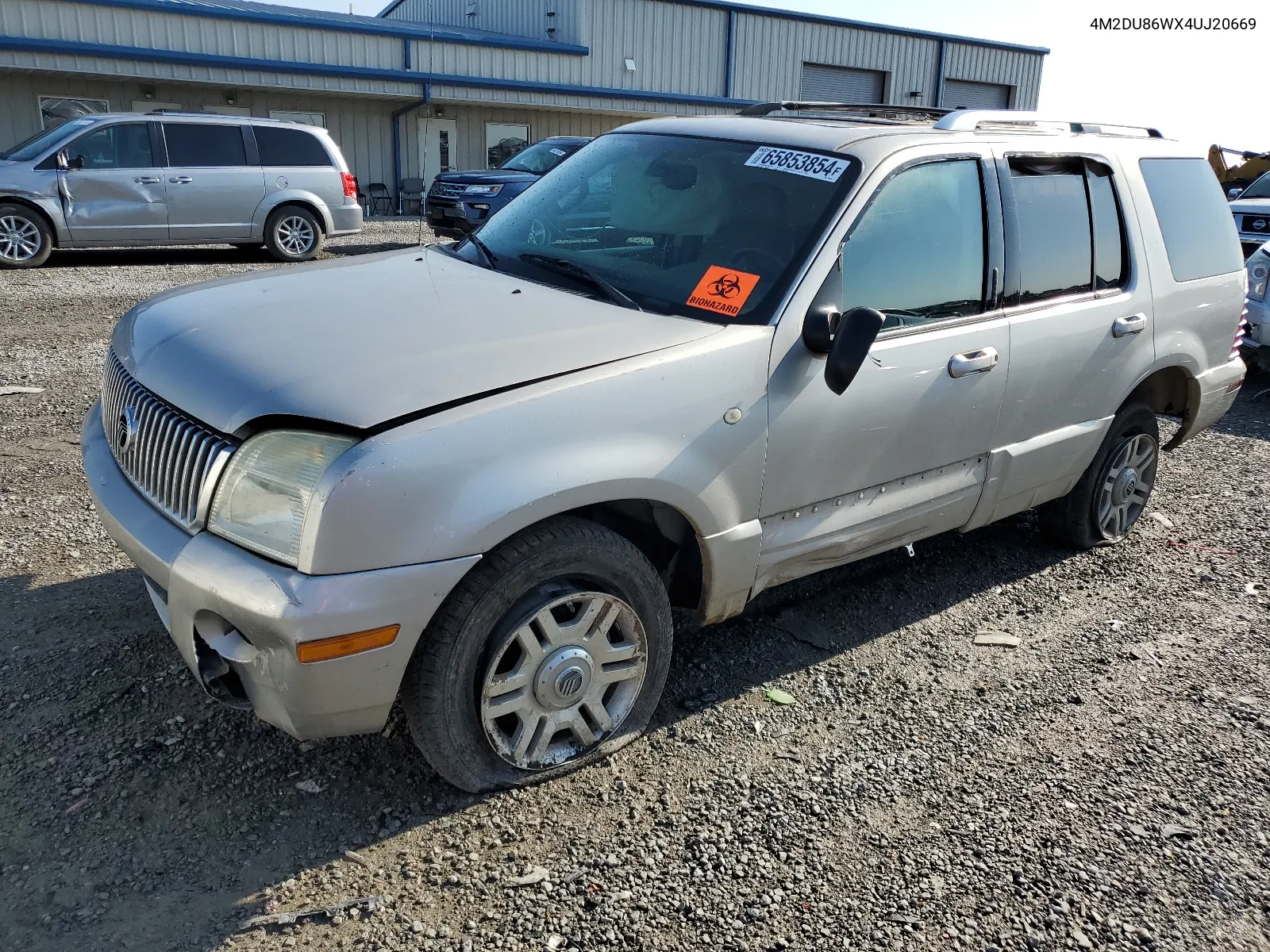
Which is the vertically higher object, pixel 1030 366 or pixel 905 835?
pixel 1030 366

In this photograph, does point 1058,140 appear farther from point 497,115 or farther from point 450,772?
point 497,115

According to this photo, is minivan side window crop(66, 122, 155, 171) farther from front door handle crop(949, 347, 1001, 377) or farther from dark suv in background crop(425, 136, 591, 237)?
front door handle crop(949, 347, 1001, 377)

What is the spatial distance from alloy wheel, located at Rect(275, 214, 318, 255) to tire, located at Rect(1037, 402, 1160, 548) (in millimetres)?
10874

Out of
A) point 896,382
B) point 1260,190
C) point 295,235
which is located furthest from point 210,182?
point 1260,190

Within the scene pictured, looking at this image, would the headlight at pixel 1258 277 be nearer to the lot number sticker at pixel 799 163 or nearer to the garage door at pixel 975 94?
the lot number sticker at pixel 799 163

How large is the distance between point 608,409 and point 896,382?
119 cm

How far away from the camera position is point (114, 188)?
12.0 meters

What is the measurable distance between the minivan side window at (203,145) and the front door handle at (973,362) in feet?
37.5

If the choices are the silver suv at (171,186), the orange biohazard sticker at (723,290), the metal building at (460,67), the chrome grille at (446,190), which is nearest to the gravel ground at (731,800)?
the orange biohazard sticker at (723,290)

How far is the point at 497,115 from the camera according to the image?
25438 millimetres

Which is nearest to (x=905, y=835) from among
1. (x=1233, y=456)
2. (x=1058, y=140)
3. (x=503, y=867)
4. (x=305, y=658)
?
(x=503, y=867)

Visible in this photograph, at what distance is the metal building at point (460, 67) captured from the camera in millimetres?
→ 19484

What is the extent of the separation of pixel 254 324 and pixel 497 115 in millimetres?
24133

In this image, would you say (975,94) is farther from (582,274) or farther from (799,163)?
(582,274)
